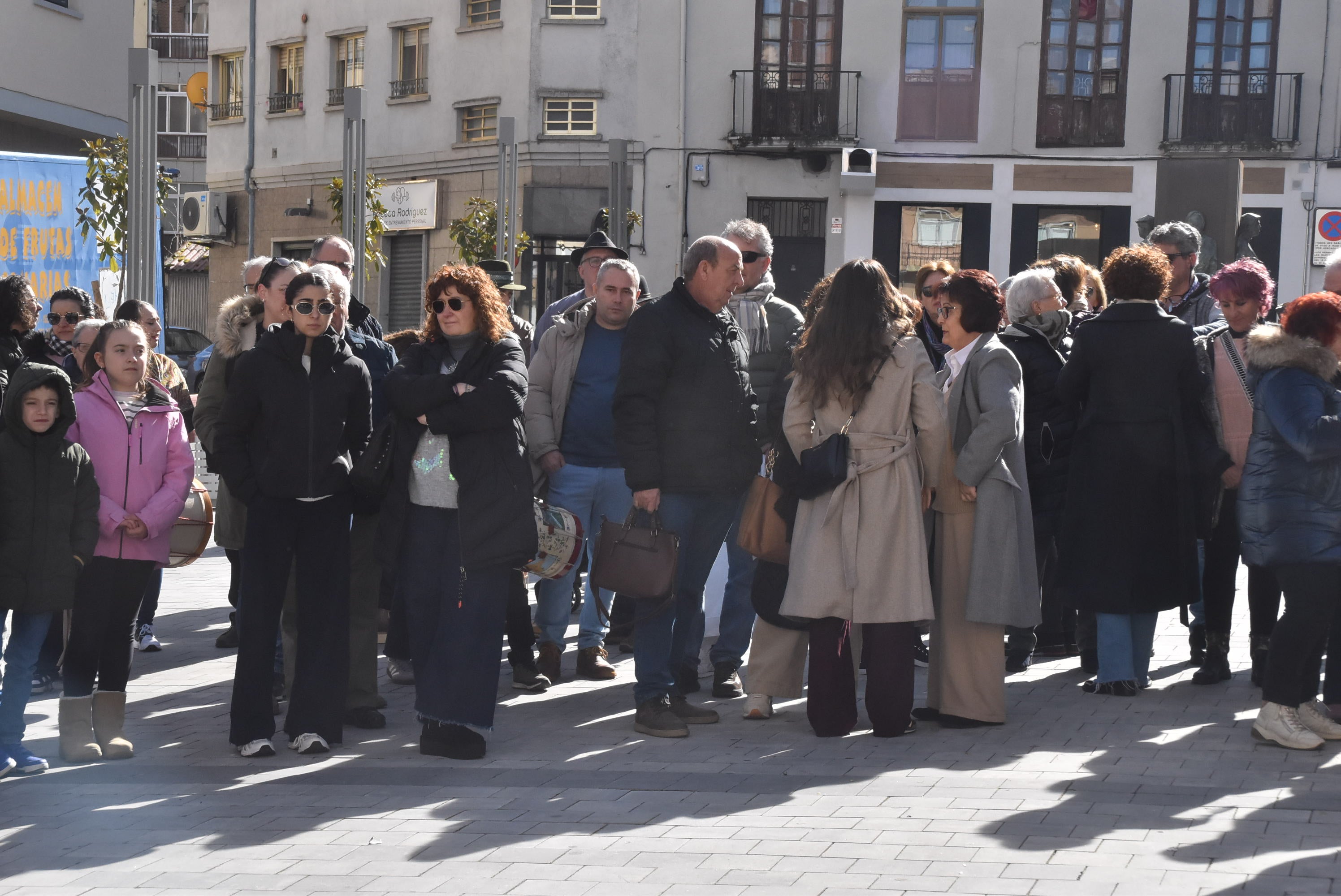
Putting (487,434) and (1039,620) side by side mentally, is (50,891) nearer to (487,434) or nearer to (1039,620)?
(487,434)

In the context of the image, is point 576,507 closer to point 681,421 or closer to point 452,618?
point 681,421

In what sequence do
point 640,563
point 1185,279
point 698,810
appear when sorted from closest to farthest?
point 698,810, point 640,563, point 1185,279

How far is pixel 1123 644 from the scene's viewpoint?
7871mm

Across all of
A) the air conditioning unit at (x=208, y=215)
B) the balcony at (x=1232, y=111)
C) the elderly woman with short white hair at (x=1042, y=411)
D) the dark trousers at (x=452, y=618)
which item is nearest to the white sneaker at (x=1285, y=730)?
the elderly woman with short white hair at (x=1042, y=411)

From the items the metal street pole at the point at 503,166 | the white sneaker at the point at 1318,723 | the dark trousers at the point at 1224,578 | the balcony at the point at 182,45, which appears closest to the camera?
the white sneaker at the point at 1318,723

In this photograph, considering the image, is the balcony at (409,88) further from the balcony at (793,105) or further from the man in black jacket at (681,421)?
the man in black jacket at (681,421)

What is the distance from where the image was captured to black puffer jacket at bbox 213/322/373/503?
6.46 m

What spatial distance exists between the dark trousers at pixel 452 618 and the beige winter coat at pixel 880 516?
4.14 ft

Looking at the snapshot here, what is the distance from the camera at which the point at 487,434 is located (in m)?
6.60

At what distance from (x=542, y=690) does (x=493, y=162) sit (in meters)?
24.3

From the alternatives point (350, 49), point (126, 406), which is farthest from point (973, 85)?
point (126, 406)

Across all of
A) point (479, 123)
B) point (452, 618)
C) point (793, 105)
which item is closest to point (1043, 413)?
point (452, 618)

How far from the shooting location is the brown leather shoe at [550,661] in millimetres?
8312

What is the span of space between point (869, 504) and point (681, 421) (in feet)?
2.86
